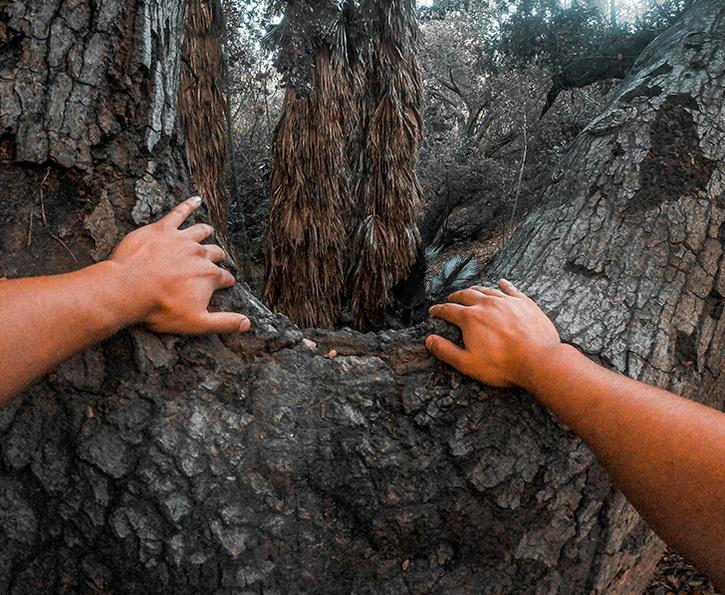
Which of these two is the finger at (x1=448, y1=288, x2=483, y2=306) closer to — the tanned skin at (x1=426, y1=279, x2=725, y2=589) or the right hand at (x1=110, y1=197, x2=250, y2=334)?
the tanned skin at (x1=426, y1=279, x2=725, y2=589)

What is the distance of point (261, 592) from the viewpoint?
4.09 feet

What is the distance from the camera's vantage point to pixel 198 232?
1410 mm

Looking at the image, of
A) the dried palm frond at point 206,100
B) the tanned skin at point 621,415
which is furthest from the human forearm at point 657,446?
the dried palm frond at point 206,100

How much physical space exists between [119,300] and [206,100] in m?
4.86

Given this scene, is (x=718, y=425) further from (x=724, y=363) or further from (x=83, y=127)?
(x=83, y=127)

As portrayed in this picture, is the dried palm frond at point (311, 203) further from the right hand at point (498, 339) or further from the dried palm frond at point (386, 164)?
the right hand at point (498, 339)

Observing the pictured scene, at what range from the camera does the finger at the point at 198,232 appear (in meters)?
1.38

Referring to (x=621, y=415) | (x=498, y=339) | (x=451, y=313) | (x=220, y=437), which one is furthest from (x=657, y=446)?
(x=220, y=437)

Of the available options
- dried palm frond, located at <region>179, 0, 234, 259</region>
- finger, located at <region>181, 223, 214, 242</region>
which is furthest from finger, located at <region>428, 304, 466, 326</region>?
dried palm frond, located at <region>179, 0, 234, 259</region>

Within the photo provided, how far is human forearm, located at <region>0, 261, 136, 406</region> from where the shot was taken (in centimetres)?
106

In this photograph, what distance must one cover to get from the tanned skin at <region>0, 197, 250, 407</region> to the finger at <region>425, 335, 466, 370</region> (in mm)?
443

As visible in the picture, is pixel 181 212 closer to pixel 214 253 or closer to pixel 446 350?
pixel 214 253

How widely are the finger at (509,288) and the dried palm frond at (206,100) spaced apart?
410cm

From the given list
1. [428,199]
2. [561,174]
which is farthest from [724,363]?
[428,199]
